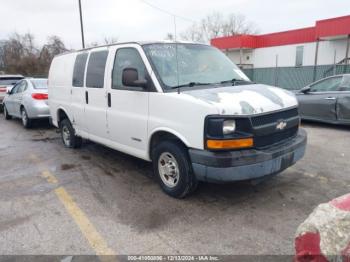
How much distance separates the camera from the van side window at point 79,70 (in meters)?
5.55

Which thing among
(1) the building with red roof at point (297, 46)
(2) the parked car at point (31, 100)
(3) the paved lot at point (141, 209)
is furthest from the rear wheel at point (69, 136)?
(1) the building with red roof at point (297, 46)

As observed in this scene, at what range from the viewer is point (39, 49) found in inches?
1602

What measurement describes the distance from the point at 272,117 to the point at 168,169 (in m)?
1.49

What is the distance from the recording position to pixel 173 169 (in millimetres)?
3928

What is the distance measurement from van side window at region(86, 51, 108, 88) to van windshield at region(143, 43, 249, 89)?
1060 mm

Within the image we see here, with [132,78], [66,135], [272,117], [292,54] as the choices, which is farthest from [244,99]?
[292,54]

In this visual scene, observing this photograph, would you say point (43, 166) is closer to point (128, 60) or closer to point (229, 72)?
point (128, 60)

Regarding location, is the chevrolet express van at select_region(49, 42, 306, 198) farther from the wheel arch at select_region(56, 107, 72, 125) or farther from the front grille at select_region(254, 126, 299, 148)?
the wheel arch at select_region(56, 107, 72, 125)

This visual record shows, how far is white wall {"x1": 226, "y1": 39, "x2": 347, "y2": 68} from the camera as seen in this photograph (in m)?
23.3

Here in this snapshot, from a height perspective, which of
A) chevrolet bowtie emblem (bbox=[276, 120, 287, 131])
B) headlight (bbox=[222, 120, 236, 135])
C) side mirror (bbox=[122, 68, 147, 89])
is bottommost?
chevrolet bowtie emblem (bbox=[276, 120, 287, 131])

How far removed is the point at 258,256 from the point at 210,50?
3.24 meters

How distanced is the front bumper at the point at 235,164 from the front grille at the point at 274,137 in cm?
7

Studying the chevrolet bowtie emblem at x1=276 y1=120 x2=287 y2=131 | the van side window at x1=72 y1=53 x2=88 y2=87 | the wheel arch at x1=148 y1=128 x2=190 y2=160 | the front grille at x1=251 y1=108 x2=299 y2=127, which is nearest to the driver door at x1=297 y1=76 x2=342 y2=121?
the front grille at x1=251 y1=108 x2=299 y2=127

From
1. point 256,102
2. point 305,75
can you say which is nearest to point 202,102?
point 256,102
